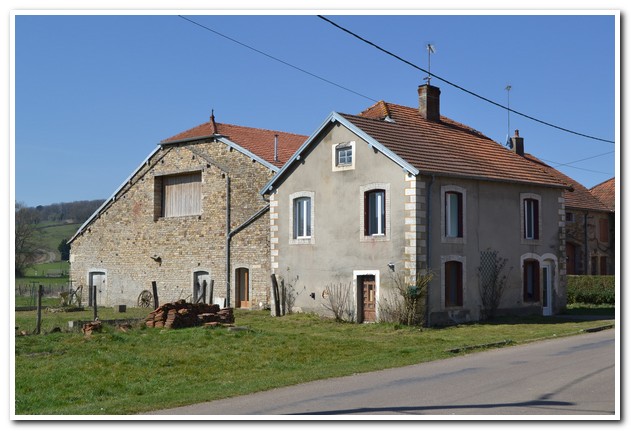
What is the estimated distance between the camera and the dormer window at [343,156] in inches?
1049

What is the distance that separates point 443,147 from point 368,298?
611cm

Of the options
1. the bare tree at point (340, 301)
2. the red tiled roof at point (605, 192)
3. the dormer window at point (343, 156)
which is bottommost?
the bare tree at point (340, 301)

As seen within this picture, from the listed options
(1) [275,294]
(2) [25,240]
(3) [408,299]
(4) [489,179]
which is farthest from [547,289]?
(2) [25,240]

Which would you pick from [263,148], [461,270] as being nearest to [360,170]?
[461,270]

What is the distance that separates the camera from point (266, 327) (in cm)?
2534

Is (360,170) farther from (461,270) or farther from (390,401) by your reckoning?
(390,401)

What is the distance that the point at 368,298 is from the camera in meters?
26.4

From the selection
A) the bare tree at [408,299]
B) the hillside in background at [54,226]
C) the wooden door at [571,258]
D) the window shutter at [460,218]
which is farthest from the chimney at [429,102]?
the hillside in background at [54,226]

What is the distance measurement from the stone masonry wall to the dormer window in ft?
21.3

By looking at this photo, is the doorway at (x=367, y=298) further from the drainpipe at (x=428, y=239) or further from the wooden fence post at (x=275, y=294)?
the wooden fence post at (x=275, y=294)

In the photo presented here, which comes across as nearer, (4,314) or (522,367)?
(4,314)

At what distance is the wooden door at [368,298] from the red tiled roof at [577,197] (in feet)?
59.8

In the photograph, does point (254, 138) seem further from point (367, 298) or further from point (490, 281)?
point (490, 281)
